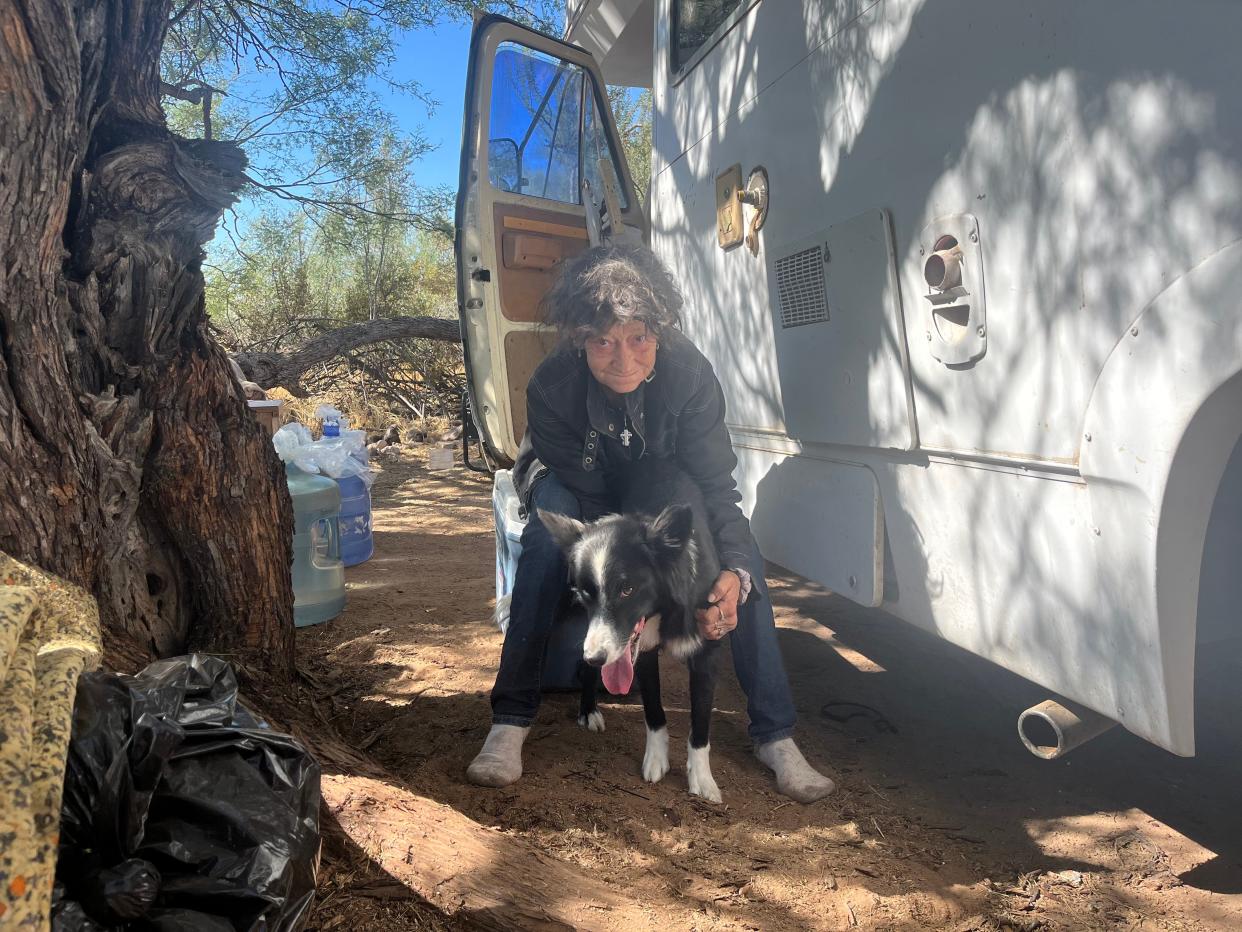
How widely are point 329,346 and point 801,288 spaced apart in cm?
818

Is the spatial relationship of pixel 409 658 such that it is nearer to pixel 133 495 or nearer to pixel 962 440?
pixel 133 495

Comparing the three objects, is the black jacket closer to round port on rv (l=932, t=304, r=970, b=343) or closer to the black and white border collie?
the black and white border collie

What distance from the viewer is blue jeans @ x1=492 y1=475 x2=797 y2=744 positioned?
106 inches

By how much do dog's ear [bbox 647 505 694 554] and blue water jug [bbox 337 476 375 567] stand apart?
3212 millimetres

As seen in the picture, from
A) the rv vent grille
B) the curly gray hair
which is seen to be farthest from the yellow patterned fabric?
the rv vent grille

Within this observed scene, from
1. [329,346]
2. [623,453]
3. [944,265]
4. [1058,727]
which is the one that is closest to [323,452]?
[623,453]

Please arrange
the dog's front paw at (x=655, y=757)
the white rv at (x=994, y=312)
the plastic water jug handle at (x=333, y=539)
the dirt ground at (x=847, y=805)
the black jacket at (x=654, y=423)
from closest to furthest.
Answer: the white rv at (x=994, y=312) < the dirt ground at (x=847, y=805) < the dog's front paw at (x=655, y=757) < the black jacket at (x=654, y=423) < the plastic water jug handle at (x=333, y=539)

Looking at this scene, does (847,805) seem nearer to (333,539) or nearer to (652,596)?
(652,596)

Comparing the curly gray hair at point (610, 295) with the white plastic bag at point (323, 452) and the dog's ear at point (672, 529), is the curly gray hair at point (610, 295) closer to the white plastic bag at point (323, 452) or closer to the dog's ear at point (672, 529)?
the dog's ear at point (672, 529)

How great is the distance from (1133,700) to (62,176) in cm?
290

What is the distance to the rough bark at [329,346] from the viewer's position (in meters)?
8.87

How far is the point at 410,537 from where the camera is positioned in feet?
21.1

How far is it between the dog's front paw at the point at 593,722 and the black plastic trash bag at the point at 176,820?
1.64 metres

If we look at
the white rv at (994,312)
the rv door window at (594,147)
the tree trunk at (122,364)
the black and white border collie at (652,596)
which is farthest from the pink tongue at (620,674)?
the rv door window at (594,147)
